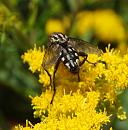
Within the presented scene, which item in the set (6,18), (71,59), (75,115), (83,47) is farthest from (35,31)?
(75,115)

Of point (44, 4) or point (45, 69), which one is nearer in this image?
point (45, 69)

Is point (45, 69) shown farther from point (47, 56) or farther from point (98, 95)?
point (98, 95)

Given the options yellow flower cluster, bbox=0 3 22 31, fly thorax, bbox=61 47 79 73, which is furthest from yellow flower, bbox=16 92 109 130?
yellow flower cluster, bbox=0 3 22 31

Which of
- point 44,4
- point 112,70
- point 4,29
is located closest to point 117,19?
point 44,4

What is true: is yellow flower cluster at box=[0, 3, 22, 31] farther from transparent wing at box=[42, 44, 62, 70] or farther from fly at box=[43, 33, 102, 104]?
transparent wing at box=[42, 44, 62, 70]

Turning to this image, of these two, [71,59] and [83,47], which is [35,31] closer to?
[83,47]
